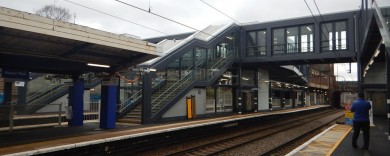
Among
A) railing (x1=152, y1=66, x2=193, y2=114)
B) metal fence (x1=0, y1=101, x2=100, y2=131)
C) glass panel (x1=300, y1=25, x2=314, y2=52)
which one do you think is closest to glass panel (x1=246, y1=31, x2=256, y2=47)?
glass panel (x1=300, y1=25, x2=314, y2=52)

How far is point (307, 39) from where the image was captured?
26.9m

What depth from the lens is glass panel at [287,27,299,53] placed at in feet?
89.5

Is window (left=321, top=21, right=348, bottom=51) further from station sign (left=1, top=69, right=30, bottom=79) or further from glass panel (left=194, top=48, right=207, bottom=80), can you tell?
station sign (left=1, top=69, right=30, bottom=79)

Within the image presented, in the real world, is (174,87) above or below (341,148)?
above

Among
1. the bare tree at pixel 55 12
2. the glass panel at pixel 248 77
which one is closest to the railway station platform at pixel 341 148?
the glass panel at pixel 248 77

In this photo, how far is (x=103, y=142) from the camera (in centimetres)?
1061

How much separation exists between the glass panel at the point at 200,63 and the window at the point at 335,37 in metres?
9.55

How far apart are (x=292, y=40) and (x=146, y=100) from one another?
14861 millimetres

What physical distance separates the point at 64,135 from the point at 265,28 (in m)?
20.3

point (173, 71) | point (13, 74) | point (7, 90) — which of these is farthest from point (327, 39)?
point (7, 90)

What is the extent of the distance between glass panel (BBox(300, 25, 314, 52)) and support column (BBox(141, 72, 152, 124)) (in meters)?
14.4

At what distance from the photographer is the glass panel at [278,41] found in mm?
27673

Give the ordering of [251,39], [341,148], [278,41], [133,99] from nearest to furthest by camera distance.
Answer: [341,148] → [133,99] → [278,41] → [251,39]

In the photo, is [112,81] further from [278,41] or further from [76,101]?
[278,41]
